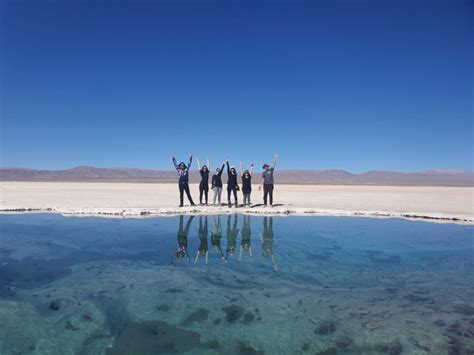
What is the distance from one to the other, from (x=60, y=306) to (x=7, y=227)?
27.1 feet

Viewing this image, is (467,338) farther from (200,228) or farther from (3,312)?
(200,228)

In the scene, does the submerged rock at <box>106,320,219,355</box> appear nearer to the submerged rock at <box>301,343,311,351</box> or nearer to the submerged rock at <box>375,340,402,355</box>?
the submerged rock at <box>301,343,311,351</box>

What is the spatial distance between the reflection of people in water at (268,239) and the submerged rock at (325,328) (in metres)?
2.48

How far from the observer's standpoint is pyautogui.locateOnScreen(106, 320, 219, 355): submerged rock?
446cm

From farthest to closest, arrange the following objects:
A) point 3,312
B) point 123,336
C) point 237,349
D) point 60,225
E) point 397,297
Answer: point 60,225
point 397,297
point 3,312
point 123,336
point 237,349

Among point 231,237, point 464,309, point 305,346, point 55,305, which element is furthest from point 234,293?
point 231,237

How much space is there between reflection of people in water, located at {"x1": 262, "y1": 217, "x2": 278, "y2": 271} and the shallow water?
0.07m

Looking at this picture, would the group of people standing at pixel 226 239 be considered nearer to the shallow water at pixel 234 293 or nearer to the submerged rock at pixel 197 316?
the shallow water at pixel 234 293

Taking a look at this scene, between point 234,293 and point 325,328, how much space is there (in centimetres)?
173

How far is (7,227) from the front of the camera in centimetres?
1235

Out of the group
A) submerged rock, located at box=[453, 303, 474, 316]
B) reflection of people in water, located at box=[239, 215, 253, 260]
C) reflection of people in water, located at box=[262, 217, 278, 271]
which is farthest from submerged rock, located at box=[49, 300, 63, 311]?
submerged rock, located at box=[453, 303, 474, 316]

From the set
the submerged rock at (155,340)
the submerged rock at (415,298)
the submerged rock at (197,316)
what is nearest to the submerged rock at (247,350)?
the submerged rock at (155,340)

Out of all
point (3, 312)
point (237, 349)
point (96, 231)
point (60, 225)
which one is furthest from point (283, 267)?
point (60, 225)

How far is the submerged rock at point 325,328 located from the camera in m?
4.92
